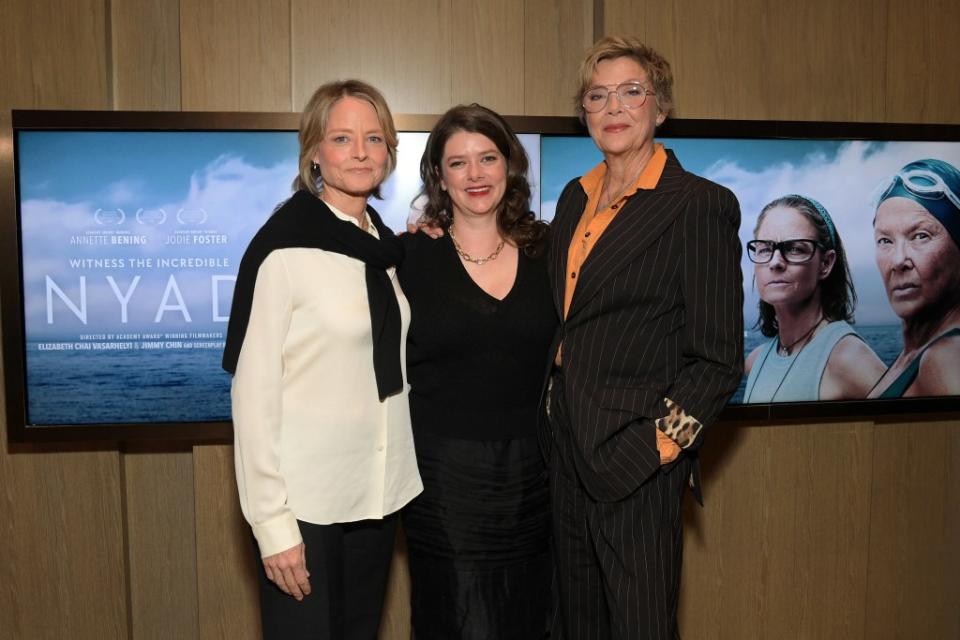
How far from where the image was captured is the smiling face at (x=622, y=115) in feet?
6.05

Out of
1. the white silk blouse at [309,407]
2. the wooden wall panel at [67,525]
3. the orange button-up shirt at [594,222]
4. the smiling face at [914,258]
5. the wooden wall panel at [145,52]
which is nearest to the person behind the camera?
the white silk blouse at [309,407]

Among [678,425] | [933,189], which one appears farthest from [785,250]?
[678,425]

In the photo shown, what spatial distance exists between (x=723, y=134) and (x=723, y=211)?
3.16ft

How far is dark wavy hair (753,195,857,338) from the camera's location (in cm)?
265

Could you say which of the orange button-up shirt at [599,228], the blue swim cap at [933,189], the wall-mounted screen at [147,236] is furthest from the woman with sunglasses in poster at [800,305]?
the orange button-up shirt at [599,228]

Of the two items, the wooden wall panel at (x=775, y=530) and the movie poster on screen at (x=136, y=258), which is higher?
the movie poster on screen at (x=136, y=258)

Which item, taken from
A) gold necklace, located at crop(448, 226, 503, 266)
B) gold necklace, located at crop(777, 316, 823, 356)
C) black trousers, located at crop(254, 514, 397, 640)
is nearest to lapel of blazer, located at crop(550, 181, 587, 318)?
gold necklace, located at crop(448, 226, 503, 266)

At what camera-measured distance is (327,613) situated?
1723 mm

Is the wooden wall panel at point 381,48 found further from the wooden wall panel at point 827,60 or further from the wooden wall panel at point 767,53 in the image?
the wooden wall panel at point 827,60

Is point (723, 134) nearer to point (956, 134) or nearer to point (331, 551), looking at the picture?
point (956, 134)

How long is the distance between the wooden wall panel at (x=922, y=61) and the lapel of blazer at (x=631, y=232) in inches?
61.2

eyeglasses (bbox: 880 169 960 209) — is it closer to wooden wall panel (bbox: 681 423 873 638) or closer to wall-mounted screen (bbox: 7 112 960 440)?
wall-mounted screen (bbox: 7 112 960 440)

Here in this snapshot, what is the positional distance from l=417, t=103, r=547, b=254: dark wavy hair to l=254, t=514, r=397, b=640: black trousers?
788mm

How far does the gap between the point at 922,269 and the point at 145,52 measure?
9.12 feet
